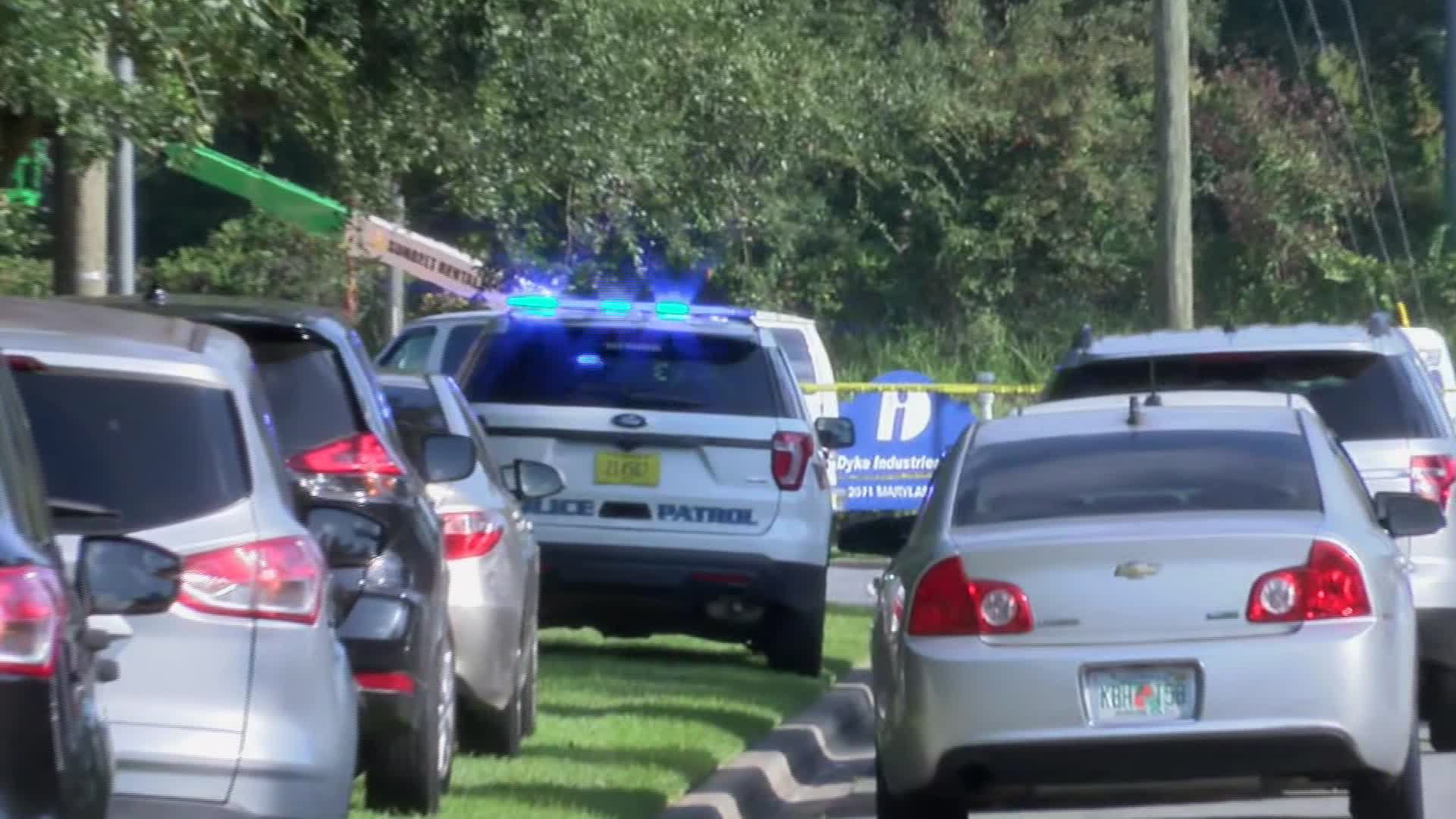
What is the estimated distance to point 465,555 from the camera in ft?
35.2

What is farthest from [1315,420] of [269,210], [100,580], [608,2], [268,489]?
[269,210]

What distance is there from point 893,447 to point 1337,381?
14.7 meters

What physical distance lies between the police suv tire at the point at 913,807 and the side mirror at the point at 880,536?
1283 mm

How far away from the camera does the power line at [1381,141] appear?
120ft

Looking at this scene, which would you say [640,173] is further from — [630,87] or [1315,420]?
[1315,420]

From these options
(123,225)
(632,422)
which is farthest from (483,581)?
(123,225)

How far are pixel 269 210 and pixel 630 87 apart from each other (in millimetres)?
2725

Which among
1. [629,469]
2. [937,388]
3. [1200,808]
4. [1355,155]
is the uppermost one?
[1355,155]

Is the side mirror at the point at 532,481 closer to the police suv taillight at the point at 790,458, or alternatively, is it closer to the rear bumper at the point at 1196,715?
the police suv taillight at the point at 790,458

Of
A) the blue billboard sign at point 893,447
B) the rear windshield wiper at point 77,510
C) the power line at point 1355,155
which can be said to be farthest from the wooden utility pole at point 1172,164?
the power line at point 1355,155

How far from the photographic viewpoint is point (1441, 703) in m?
11.6

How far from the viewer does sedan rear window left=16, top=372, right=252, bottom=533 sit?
680 centimetres

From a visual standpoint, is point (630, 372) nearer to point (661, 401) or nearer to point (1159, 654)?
point (661, 401)

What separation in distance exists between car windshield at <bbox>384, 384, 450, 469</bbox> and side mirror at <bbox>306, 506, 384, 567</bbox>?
2240mm
